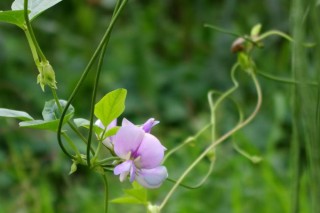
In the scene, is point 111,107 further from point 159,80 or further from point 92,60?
point 159,80

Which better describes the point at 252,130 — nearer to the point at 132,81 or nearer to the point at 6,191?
the point at 132,81

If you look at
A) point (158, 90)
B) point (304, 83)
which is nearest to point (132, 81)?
point (158, 90)

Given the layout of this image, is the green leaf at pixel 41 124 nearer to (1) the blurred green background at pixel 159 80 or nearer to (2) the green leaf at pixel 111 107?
(2) the green leaf at pixel 111 107

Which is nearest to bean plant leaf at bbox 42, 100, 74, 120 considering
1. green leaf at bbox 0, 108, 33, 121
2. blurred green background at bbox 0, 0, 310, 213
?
green leaf at bbox 0, 108, 33, 121

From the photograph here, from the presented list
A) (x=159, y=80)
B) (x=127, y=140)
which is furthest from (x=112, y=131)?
(x=159, y=80)

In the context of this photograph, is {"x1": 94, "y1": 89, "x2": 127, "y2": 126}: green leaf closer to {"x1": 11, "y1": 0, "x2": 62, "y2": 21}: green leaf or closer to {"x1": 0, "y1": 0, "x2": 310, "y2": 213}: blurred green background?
{"x1": 11, "y1": 0, "x2": 62, "y2": 21}: green leaf

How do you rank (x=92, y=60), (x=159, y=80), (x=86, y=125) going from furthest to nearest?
(x=159, y=80), (x=86, y=125), (x=92, y=60)

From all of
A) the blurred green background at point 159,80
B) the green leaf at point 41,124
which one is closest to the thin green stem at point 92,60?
the green leaf at point 41,124
